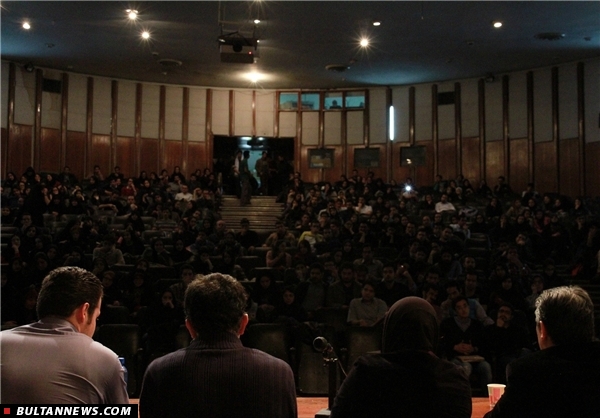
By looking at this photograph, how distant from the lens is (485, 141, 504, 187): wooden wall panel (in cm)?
1653

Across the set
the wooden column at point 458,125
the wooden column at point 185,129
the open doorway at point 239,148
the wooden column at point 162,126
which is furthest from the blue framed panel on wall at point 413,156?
the wooden column at point 162,126

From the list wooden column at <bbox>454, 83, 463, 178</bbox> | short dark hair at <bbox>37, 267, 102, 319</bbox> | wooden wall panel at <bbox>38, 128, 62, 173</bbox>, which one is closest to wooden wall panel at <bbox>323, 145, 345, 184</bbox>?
wooden column at <bbox>454, 83, 463, 178</bbox>

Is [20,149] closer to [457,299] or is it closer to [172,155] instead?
[172,155]

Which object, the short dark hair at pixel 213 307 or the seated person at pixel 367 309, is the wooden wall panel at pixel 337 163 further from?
the short dark hair at pixel 213 307

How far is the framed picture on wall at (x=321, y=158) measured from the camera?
1836 centimetres

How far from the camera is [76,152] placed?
56.1ft

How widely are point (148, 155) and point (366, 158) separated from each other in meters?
5.77

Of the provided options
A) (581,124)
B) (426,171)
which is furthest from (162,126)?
(581,124)

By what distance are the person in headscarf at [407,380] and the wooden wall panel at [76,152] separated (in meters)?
16.2

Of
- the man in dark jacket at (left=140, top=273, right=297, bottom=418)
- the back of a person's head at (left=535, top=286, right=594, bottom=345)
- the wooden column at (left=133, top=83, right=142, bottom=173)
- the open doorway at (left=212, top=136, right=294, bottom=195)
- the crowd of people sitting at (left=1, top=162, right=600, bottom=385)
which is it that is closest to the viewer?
the man in dark jacket at (left=140, top=273, right=297, bottom=418)

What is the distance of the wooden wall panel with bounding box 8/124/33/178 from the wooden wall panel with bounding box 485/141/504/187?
1112 cm

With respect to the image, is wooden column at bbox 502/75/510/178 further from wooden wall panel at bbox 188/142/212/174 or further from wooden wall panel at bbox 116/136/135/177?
wooden wall panel at bbox 116/136/135/177

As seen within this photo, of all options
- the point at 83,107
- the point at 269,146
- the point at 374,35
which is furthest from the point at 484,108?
the point at 83,107

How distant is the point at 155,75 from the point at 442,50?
7191 millimetres
